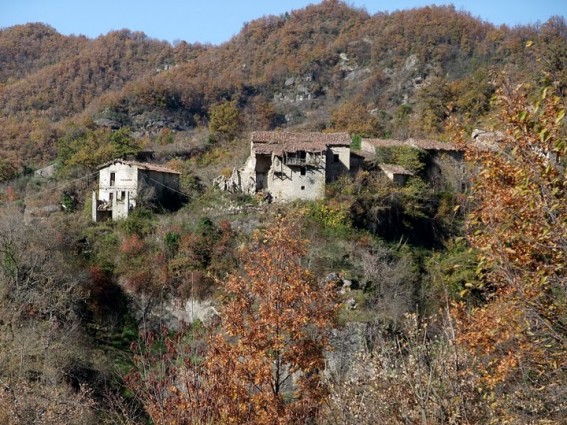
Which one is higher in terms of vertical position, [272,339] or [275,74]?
[275,74]

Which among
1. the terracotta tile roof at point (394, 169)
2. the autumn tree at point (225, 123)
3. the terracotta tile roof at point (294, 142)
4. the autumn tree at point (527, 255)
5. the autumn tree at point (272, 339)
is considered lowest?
the autumn tree at point (272, 339)

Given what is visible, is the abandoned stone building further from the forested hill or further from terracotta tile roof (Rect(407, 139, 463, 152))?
the forested hill

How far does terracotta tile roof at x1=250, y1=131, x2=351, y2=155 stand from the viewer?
103 ft

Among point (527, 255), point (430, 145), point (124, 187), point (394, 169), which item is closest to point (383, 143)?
point (430, 145)

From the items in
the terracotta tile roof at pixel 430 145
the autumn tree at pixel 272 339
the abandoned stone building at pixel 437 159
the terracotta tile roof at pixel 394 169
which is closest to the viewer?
the autumn tree at pixel 272 339

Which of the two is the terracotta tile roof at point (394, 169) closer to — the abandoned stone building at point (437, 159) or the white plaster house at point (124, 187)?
the abandoned stone building at point (437, 159)

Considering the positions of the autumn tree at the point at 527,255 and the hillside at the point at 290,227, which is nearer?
the autumn tree at the point at 527,255

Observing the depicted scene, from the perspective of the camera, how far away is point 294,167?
3109 cm

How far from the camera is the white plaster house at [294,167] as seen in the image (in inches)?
1220

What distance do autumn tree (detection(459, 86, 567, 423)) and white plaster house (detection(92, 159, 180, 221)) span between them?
2527 cm

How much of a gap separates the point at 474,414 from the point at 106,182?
28146 mm

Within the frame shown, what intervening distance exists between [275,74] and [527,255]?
66.5m

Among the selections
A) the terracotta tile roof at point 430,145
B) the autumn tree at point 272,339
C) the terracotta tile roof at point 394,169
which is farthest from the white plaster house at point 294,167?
the autumn tree at point 272,339

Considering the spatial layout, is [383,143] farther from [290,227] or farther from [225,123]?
[290,227]
